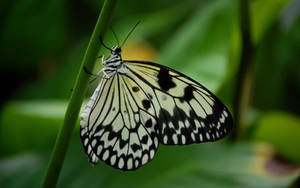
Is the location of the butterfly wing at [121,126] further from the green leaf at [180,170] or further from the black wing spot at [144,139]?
the green leaf at [180,170]

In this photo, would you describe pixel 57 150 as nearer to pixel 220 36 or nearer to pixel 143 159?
pixel 143 159

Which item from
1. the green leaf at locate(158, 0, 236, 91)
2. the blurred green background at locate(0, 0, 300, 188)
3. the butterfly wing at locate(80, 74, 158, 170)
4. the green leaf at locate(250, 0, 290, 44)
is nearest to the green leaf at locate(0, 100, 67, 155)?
the blurred green background at locate(0, 0, 300, 188)

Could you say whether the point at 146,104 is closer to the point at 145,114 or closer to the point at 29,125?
the point at 145,114

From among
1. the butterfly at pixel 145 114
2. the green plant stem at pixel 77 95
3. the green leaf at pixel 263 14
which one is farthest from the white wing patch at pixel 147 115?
the green leaf at pixel 263 14

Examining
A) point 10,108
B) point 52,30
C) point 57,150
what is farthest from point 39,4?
point 57,150

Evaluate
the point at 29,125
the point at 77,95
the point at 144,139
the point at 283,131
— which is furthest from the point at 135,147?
Answer: the point at 283,131
